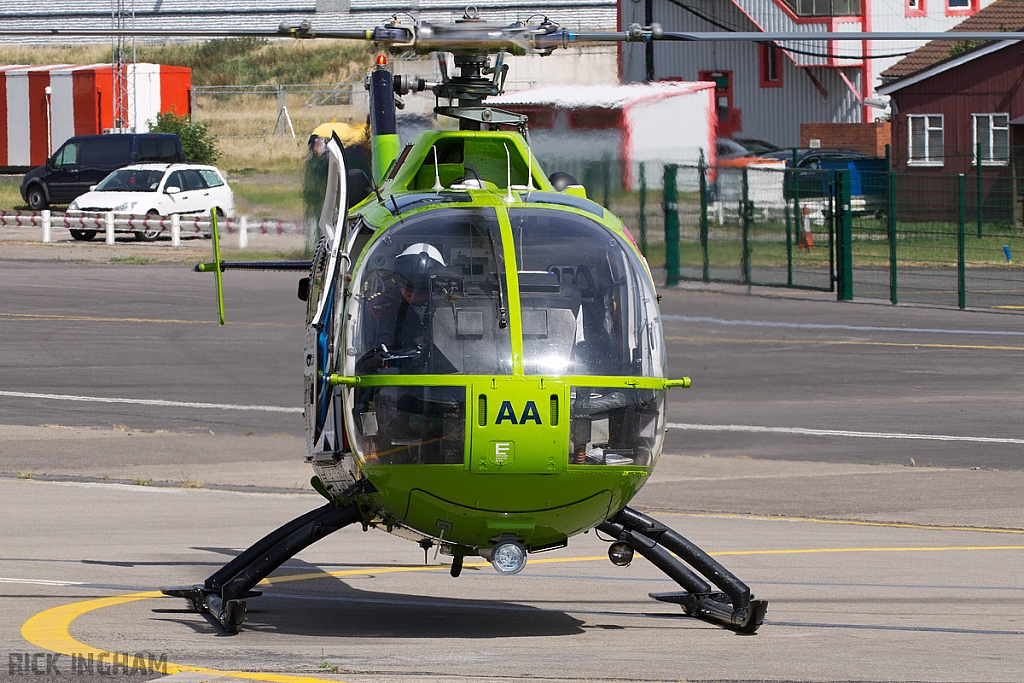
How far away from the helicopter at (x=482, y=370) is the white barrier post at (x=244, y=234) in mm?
4815

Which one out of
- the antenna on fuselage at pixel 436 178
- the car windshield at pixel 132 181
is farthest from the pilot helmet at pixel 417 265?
the car windshield at pixel 132 181

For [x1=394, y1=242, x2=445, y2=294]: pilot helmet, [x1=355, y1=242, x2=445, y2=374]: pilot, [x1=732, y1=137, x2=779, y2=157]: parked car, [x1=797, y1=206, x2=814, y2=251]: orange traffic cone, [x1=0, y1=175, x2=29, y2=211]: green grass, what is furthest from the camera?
[x1=732, y1=137, x2=779, y2=157]: parked car

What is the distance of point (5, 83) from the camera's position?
5034cm

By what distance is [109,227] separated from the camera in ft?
112

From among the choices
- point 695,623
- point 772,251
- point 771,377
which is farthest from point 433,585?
point 772,251

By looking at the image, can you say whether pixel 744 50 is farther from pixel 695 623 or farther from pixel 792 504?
pixel 695 623

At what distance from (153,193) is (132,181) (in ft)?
3.56

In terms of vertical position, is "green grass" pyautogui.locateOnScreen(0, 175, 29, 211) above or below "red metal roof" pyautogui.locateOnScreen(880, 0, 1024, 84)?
below

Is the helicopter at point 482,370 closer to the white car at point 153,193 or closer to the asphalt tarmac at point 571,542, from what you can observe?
the asphalt tarmac at point 571,542

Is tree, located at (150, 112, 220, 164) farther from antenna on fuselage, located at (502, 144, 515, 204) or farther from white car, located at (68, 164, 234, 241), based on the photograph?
antenna on fuselage, located at (502, 144, 515, 204)

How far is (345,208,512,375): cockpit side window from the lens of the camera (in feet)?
22.0

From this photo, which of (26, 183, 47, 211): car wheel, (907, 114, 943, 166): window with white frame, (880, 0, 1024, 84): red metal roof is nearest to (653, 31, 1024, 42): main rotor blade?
(907, 114, 943, 166): window with white frame

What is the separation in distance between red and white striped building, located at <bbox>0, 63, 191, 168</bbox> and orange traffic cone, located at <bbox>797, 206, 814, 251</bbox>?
92.3 ft

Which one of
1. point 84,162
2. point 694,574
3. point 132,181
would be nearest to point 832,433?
point 694,574
